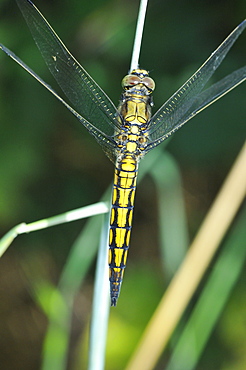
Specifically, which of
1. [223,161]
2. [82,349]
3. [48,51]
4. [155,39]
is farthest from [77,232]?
[48,51]

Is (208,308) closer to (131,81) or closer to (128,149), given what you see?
(128,149)

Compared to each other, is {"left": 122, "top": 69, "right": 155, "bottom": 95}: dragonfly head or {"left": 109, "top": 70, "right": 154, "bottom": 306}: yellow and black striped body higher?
{"left": 122, "top": 69, "right": 155, "bottom": 95}: dragonfly head

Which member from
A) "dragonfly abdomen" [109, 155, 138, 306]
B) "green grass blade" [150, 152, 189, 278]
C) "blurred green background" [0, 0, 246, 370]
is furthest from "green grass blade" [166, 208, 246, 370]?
"blurred green background" [0, 0, 246, 370]

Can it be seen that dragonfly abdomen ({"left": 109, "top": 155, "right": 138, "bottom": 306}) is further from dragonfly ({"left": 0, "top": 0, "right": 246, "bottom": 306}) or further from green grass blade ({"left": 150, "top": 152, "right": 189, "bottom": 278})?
green grass blade ({"left": 150, "top": 152, "right": 189, "bottom": 278})

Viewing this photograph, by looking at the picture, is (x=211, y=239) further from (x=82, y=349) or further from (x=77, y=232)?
(x=77, y=232)

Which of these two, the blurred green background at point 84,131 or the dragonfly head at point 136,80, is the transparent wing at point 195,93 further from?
the blurred green background at point 84,131

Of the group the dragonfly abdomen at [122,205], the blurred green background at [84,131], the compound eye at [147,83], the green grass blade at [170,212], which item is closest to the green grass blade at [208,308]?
the green grass blade at [170,212]
